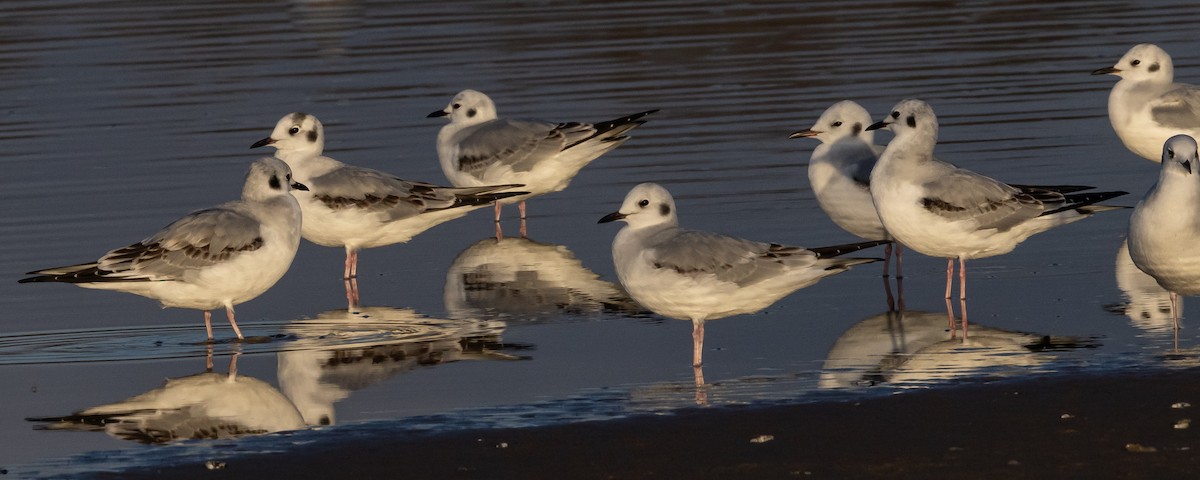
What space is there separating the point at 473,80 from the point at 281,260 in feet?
41.8

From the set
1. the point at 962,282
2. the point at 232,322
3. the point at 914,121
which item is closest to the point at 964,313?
the point at 962,282

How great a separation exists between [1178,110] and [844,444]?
8.46 metres

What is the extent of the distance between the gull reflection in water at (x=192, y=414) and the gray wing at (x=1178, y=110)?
8544 millimetres

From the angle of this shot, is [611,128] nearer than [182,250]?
No

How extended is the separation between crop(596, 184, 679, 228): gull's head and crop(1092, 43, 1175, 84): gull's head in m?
6.72

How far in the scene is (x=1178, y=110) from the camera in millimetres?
15109

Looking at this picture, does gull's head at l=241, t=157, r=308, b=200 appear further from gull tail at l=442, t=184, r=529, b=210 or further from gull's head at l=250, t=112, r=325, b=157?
gull's head at l=250, t=112, r=325, b=157

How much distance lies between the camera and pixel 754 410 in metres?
8.48

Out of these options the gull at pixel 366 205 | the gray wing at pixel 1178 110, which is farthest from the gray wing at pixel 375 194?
the gray wing at pixel 1178 110

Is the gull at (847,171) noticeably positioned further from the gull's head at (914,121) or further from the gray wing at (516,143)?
the gray wing at (516,143)

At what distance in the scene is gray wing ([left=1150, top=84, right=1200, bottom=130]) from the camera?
15.0 metres

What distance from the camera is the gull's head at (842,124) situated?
1340cm

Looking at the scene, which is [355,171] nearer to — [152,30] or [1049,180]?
[1049,180]

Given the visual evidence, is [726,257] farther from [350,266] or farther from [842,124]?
[350,266]
